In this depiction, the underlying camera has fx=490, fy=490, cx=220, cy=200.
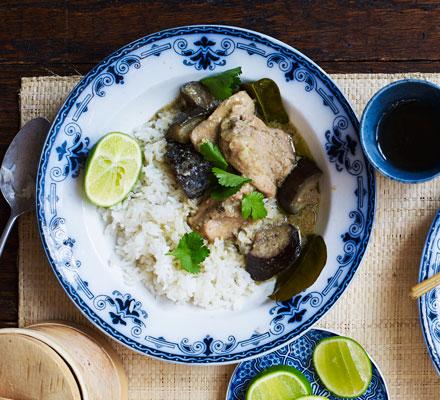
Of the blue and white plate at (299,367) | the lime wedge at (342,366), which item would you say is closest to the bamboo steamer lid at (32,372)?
the blue and white plate at (299,367)

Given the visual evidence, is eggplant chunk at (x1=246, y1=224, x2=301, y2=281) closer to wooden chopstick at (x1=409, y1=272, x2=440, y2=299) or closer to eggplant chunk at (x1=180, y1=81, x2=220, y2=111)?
wooden chopstick at (x1=409, y1=272, x2=440, y2=299)

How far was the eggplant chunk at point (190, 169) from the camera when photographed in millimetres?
2982

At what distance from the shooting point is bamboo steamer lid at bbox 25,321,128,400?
2674 mm

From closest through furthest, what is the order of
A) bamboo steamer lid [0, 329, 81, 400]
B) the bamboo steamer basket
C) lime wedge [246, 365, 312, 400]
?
bamboo steamer lid [0, 329, 81, 400], the bamboo steamer basket, lime wedge [246, 365, 312, 400]

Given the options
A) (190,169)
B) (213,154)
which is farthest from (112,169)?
(213,154)

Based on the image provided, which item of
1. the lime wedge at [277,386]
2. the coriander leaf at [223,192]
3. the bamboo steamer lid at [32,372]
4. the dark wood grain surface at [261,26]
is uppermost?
the dark wood grain surface at [261,26]

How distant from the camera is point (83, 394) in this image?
2582 millimetres

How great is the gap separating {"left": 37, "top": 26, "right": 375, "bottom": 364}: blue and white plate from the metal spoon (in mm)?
286

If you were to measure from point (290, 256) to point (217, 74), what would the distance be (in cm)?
121

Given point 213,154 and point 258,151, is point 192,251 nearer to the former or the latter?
point 213,154

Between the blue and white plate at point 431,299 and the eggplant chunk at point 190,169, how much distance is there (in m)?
1.46

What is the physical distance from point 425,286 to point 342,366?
0.73m

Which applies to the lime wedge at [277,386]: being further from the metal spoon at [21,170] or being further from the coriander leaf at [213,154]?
the metal spoon at [21,170]

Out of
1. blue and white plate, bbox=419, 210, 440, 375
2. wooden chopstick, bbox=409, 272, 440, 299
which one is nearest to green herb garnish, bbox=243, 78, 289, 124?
blue and white plate, bbox=419, 210, 440, 375
